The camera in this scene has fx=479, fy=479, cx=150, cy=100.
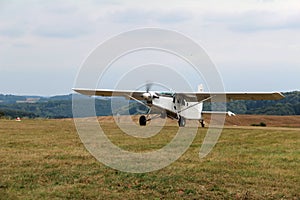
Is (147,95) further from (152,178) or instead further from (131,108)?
(152,178)

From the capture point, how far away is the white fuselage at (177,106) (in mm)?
34812

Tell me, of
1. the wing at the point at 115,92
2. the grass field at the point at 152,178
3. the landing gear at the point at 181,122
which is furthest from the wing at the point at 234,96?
the grass field at the point at 152,178

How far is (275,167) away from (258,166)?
1.36 feet

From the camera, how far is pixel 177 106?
120 feet

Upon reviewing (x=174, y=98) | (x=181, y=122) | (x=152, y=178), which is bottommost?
(x=152, y=178)

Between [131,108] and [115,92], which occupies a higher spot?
[115,92]

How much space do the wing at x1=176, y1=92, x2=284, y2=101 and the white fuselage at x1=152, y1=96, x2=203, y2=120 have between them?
62cm

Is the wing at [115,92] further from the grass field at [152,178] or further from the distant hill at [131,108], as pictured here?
the grass field at [152,178]

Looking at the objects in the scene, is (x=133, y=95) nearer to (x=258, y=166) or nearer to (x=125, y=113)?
(x=125, y=113)

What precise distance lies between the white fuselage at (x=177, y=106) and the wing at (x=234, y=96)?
0.62 meters

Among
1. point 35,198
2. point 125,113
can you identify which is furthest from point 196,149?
point 125,113

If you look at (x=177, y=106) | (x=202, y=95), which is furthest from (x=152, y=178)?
(x=177, y=106)

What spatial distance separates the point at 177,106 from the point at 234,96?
520 cm

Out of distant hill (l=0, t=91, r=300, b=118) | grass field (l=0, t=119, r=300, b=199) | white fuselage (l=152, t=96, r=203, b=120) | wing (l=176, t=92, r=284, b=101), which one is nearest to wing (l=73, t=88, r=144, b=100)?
distant hill (l=0, t=91, r=300, b=118)
